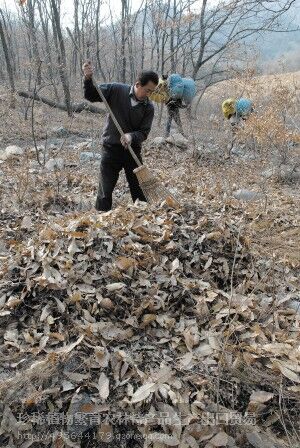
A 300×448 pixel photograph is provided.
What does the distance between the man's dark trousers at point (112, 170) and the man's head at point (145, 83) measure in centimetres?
49

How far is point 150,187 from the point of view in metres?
3.59

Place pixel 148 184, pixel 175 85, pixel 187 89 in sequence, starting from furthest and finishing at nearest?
pixel 187 89
pixel 175 85
pixel 148 184

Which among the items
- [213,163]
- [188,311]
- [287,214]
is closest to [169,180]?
[287,214]

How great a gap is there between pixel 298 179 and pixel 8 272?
5824 millimetres

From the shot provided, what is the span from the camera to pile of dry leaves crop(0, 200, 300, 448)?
1841 millimetres

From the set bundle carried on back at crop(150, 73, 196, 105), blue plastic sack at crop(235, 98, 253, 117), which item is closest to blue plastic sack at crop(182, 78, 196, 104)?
bundle carried on back at crop(150, 73, 196, 105)

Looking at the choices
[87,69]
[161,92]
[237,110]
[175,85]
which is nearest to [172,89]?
[175,85]

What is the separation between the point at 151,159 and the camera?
7754 millimetres

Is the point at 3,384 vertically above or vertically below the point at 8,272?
below

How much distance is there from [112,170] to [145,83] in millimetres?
838

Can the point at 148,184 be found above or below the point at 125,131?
below

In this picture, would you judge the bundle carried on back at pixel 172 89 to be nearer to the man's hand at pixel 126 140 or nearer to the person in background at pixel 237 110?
the person in background at pixel 237 110

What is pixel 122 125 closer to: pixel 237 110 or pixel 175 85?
pixel 175 85

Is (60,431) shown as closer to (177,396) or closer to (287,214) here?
(177,396)
